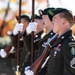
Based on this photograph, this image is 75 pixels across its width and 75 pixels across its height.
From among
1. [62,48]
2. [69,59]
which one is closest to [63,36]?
[62,48]

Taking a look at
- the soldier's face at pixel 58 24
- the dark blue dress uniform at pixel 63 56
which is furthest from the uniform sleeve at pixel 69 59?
the soldier's face at pixel 58 24

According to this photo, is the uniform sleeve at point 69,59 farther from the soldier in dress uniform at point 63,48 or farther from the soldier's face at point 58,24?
the soldier's face at point 58,24

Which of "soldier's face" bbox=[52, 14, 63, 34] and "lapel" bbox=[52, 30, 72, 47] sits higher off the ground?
"soldier's face" bbox=[52, 14, 63, 34]

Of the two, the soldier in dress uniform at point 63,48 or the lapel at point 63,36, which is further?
the lapel at point 63,36

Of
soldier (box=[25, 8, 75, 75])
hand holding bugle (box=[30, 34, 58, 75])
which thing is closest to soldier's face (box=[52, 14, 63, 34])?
soldier (box=[25, 8, 75, 75])

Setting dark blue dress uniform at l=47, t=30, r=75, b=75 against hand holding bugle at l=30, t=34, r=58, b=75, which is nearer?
dark blue dress uniform at l=47, t=30, r=75, b=75

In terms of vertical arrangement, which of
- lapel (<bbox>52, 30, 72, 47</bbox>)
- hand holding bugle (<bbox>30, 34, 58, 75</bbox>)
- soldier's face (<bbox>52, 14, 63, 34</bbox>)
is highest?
soldier's face (<bbox>52, 14, 63, 34</bbox>)

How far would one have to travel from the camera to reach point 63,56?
2.15 metres

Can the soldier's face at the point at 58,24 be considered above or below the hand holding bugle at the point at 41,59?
above

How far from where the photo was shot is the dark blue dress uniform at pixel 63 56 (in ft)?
6.87

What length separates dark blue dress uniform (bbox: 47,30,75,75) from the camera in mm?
2094

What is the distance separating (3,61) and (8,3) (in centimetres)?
85

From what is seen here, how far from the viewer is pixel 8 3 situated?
422cm

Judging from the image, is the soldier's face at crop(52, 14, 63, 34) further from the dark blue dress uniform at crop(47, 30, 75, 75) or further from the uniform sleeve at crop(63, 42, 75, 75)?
the uniform sleeve at crop(63, 42, 75, 75)
